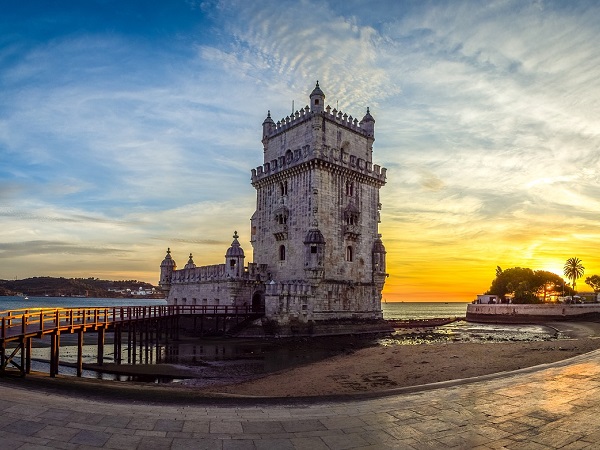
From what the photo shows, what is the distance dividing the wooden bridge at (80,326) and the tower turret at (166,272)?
31.4 ft

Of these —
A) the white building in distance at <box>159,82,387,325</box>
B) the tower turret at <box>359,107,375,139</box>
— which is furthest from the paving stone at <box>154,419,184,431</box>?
the tower turret at <box>359,107,375,139</box>

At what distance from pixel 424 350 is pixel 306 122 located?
24863mm

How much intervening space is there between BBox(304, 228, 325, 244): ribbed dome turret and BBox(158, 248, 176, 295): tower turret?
22.9 metres

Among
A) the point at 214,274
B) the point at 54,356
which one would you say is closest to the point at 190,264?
the point at 214,274

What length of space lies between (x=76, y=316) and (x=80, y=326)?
16626 mm

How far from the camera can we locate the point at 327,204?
141 ft

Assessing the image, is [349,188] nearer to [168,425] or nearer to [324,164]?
[324,164]

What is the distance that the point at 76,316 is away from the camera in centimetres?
3716

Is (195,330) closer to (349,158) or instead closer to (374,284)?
(374,284)

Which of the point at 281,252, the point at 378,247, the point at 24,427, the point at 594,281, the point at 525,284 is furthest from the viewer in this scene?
the point at 594,281

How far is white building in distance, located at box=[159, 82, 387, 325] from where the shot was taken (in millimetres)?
40719

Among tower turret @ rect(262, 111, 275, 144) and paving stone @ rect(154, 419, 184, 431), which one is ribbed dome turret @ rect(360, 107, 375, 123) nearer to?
tower turret @ rect(262, 111, 275, 144)

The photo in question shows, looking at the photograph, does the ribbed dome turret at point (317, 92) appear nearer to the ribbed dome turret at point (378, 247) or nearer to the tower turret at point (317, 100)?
the tower turret at point (317, 100)

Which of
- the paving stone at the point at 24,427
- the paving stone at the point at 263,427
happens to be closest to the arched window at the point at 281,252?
the paving stone at the point at 263,427
